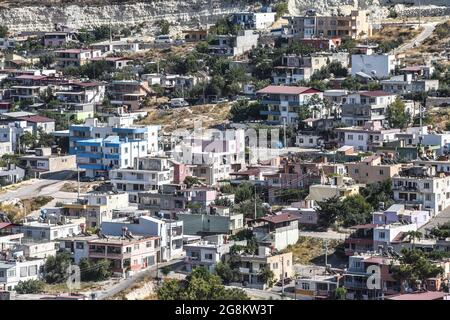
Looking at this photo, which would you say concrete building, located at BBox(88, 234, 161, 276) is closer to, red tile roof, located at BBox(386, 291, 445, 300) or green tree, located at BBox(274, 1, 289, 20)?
red tile roof, located at BBox(386, 291, 445, 300)

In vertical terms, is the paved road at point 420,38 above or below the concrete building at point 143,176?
above

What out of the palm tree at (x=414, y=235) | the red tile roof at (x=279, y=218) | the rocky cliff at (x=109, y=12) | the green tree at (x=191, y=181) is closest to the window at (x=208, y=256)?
the red tile roof at (x=279, y=218)

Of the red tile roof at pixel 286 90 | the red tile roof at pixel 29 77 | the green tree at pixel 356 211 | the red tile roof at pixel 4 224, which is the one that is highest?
the red tile roof at pixel 286 90

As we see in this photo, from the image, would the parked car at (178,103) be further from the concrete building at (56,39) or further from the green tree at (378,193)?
the green tree at (378,193)

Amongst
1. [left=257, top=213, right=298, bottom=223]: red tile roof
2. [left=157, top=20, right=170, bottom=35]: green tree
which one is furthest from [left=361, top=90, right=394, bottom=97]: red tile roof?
[left=157, top=20, right=170, bottom=35]: green tree
